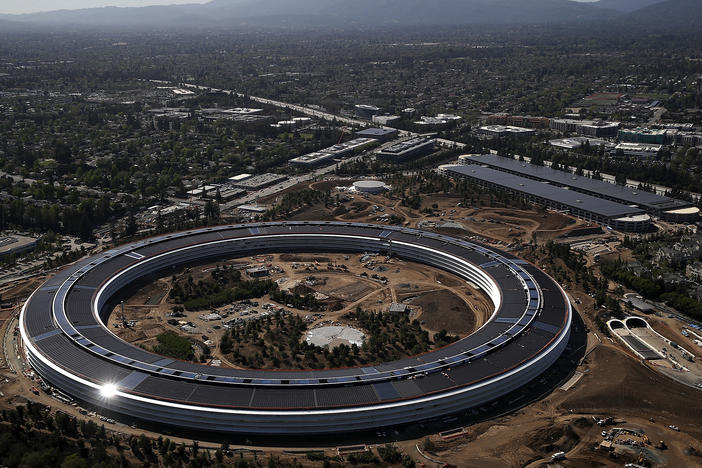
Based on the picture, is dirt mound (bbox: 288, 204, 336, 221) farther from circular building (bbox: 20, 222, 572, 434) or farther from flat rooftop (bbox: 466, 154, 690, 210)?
flat rooftop (bbox: 466, 154, 690, 210)

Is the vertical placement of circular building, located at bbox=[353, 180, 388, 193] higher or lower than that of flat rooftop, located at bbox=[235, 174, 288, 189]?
higher

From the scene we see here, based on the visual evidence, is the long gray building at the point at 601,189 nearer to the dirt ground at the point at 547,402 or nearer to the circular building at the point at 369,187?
the circular building at the point at 369,187

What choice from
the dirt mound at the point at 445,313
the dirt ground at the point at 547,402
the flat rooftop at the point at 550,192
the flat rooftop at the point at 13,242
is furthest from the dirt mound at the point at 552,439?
the flat rooftop at the point at 13,242

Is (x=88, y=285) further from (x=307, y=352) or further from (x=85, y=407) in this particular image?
(x=307, y=352)

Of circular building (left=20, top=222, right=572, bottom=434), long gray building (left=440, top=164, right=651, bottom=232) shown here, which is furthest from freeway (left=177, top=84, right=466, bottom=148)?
circular building (left=20, top=222, right=572, bottom=434)

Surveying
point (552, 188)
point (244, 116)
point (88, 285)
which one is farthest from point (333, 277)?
point (244, 116)

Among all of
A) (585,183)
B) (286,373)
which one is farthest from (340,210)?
(286,373)
